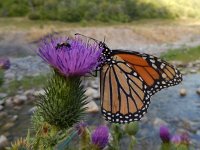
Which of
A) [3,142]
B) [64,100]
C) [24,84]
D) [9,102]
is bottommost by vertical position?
[24,84]

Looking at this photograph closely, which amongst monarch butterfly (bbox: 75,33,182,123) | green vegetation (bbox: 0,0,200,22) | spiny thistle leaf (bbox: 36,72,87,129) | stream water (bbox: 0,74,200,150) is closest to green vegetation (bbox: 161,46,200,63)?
stream water (bbox: 0,74,200,150)

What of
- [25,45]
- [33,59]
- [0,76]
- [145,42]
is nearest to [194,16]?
[145,42]

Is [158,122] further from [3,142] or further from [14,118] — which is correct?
[3,142]

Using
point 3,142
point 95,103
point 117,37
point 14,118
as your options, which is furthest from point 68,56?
point 117,37

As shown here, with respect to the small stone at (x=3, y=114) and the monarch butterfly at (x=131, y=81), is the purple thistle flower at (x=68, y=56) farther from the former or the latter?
the small stone at (x=3, y=114)

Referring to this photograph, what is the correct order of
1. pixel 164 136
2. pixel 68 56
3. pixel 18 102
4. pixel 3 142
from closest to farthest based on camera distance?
pixel 68 56 < pixel 164 136 < pixel 3 142 < pixel 18 102

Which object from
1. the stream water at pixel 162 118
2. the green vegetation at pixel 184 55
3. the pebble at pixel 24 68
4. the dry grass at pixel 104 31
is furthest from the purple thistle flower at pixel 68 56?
the dry grass at pixel 104 31
